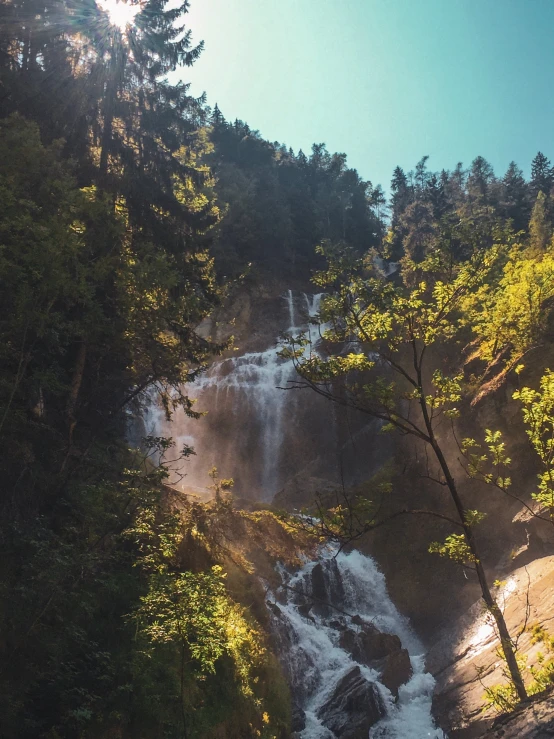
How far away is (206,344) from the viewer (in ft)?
48.4

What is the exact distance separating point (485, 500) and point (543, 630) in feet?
32.6

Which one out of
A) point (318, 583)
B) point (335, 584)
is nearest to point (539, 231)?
point (335, 584)

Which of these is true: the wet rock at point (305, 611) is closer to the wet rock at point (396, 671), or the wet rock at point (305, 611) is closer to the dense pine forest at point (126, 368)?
the dense pine forest at point (126, 368)

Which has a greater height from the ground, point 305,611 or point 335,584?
point 335,584

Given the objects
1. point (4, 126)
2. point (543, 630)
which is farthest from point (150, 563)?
point (4, 126)

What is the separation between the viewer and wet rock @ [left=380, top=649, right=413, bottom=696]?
14.3 meters

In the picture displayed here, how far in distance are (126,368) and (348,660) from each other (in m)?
11.6

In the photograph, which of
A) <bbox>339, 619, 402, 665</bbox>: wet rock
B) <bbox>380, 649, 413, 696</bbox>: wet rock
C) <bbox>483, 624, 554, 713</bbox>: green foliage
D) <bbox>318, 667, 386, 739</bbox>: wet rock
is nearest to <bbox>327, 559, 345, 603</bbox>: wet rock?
<bbox>339, 619, 402, 665</bbox>: wet rock

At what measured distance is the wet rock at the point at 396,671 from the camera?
1426cm

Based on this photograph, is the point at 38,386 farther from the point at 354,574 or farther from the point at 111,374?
the point at 354,574

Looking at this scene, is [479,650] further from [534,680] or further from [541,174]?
[541,174]

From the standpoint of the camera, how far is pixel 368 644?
51.9 feet

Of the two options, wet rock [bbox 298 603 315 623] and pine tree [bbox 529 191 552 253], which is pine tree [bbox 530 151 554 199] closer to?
pine tree [bbox 529 191 552 253]

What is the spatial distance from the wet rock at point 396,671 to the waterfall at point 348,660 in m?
0.03
